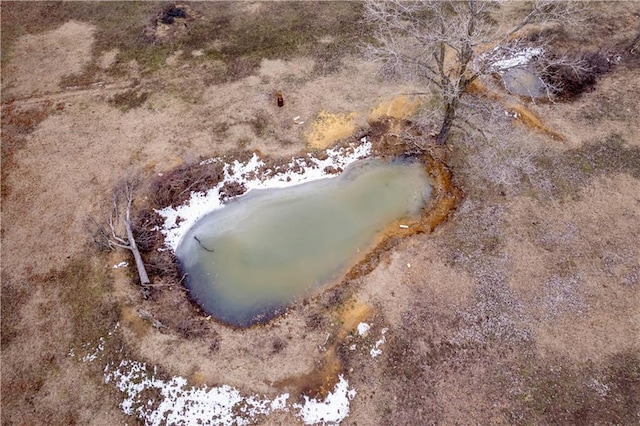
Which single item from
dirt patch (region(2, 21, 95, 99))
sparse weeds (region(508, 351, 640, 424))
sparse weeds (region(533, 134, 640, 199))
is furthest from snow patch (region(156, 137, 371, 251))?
dirt patch (region(2, 21, 95, 99))

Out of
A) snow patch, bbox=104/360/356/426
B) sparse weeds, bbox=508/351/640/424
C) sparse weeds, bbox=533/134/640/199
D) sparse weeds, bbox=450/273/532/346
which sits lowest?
snow patch, bbox=104/360/356/426

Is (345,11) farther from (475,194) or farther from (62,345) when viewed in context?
(62,345)

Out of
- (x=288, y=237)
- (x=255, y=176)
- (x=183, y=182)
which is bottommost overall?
(x=288, y=237)

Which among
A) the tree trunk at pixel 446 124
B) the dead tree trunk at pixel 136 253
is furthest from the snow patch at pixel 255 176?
the tree trunk at pixel 446 124

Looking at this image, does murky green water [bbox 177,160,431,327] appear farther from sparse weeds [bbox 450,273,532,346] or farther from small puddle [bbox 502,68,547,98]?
small puddle [bbox 502,68,547,98]

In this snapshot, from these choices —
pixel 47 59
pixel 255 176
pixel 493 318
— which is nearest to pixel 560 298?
pixel 493 318

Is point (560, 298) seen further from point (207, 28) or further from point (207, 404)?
point (207, 28)

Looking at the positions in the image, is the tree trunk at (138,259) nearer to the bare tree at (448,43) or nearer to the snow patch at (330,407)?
the snow patch at (330,407)
